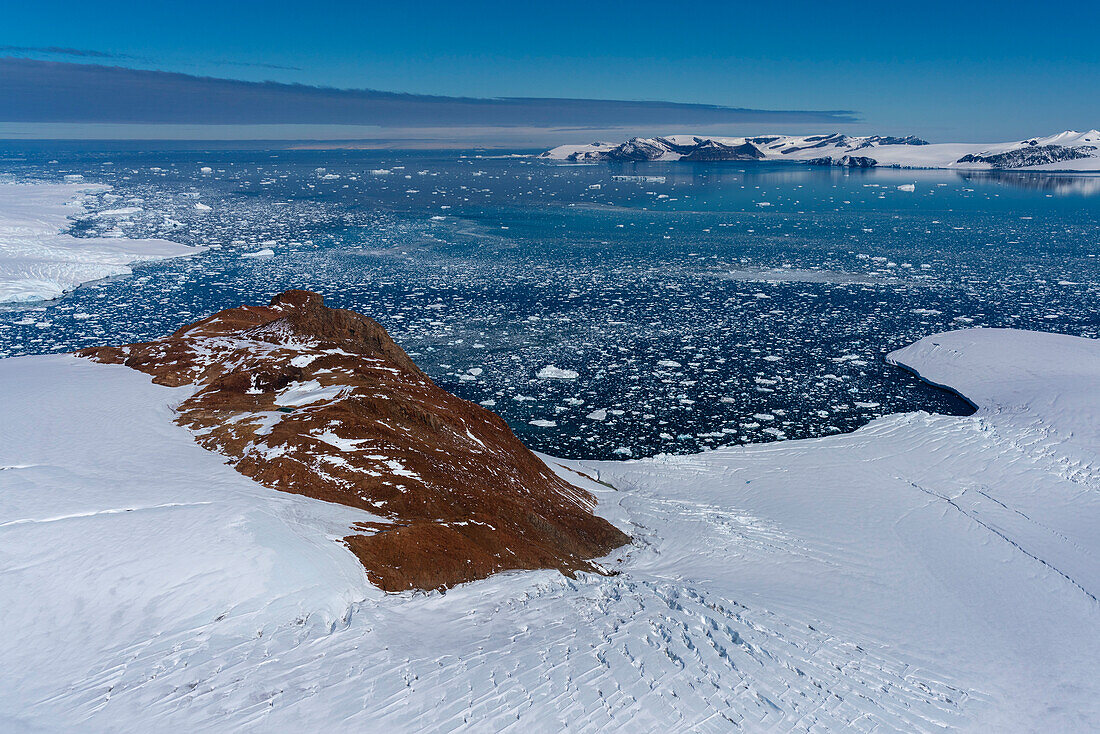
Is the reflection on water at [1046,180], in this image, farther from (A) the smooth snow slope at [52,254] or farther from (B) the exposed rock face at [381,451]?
(A) the smooth snow slope at [52,254]

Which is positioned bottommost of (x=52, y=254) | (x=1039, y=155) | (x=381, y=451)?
(x=381, y=451)

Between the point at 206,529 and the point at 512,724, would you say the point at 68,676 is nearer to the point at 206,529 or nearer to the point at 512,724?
the point at 206,529

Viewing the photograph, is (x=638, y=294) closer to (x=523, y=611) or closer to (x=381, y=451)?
(x=381, y=451)

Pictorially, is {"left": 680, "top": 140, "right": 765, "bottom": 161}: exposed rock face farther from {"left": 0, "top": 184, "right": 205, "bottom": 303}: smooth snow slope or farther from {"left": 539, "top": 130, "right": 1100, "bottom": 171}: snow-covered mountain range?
{"left": 0, "top": 184, "right": 205, "bottom": 303}: smooth snow slope

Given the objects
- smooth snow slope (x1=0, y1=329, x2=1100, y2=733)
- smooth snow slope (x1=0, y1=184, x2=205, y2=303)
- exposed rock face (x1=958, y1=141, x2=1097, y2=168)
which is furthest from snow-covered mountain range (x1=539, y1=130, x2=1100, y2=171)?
smooth snow slope (x1=0, y1=329, x2=1100, y2=733)

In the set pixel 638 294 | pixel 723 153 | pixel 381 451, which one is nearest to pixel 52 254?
pixel 638 294

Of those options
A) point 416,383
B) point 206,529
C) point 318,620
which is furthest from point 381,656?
point 416,383
